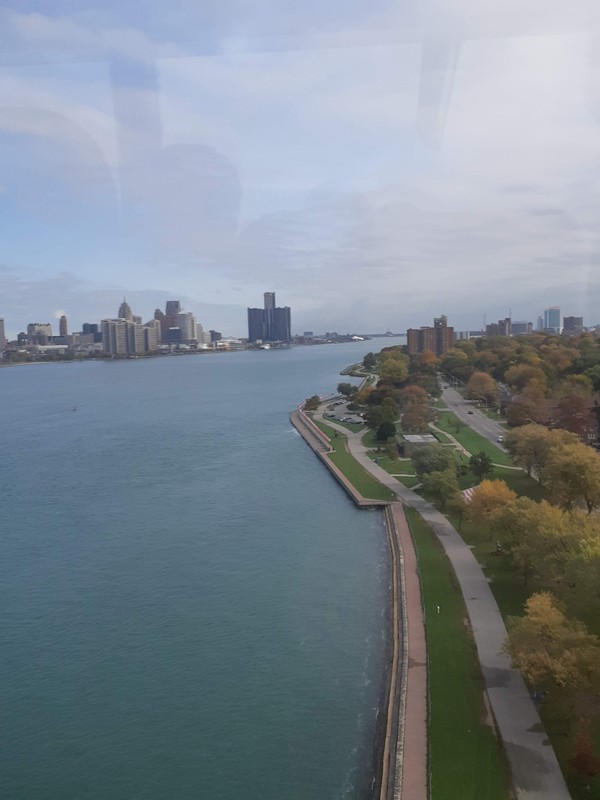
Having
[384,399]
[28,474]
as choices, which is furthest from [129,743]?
[384,399]

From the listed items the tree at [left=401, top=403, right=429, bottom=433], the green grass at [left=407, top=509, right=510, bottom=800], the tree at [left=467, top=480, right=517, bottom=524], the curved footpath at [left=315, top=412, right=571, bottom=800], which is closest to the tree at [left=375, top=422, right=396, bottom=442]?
the tree at [left=401, top=403, right=429, bottom=433]

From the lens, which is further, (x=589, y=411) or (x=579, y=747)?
(x=589, y=411)

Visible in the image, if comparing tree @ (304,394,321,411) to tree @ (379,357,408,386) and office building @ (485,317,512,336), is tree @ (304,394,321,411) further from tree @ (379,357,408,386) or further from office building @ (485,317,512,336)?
office building @ (485,317,512,336)

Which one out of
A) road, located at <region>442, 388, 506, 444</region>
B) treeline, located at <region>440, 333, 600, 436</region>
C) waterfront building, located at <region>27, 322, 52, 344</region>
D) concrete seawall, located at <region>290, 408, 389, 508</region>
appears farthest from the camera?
waterfront building, located at <region>27, 322, 52, 344</region>

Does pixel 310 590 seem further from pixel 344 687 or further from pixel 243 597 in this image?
pixel 344 687

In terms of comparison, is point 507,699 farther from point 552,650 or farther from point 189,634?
point 189,634

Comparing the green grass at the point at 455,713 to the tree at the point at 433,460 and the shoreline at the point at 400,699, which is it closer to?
the shoreline at the point at 400,699
